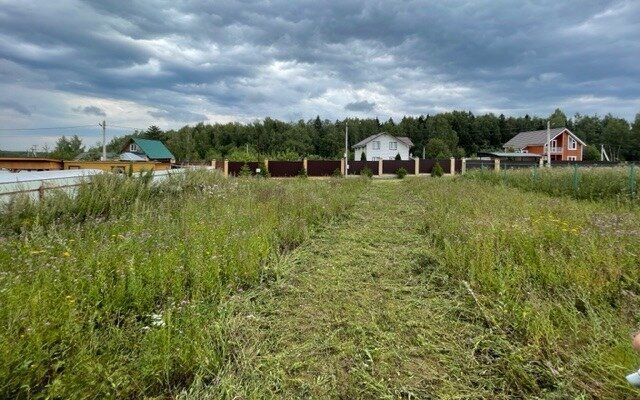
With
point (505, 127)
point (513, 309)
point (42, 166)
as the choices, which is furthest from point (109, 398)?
point (505, 127)

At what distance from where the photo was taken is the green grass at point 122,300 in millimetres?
1946

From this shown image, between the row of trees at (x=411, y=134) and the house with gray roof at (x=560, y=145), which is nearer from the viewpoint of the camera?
the house with gray roof at (x=560, y=145)

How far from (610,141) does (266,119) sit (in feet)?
269

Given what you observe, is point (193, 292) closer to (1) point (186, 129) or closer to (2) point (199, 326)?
(2) point (199, 326)

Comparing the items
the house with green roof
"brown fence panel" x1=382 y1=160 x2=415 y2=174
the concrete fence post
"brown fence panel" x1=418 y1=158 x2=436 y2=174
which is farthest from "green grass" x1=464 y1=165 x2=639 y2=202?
the house with green roof

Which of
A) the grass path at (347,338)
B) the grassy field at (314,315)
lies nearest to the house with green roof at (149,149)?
the grassy field at (314,315)

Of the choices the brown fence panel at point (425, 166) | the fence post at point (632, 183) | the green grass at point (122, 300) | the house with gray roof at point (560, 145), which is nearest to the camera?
the green grass at point (122, 300)

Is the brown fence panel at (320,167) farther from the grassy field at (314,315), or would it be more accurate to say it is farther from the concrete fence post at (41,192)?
the grassy field at (314,315)

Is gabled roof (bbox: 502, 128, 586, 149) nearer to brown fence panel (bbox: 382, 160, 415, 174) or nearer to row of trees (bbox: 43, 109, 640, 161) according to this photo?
row of trees (bbox: 43, 109, 640, 161)

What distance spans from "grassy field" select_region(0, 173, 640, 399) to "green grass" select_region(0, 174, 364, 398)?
1cm

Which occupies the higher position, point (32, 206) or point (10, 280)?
point (32, 206)

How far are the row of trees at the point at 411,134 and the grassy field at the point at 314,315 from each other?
6762 cm

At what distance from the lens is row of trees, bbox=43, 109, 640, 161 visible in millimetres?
74438

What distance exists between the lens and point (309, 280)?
4.01 meters
